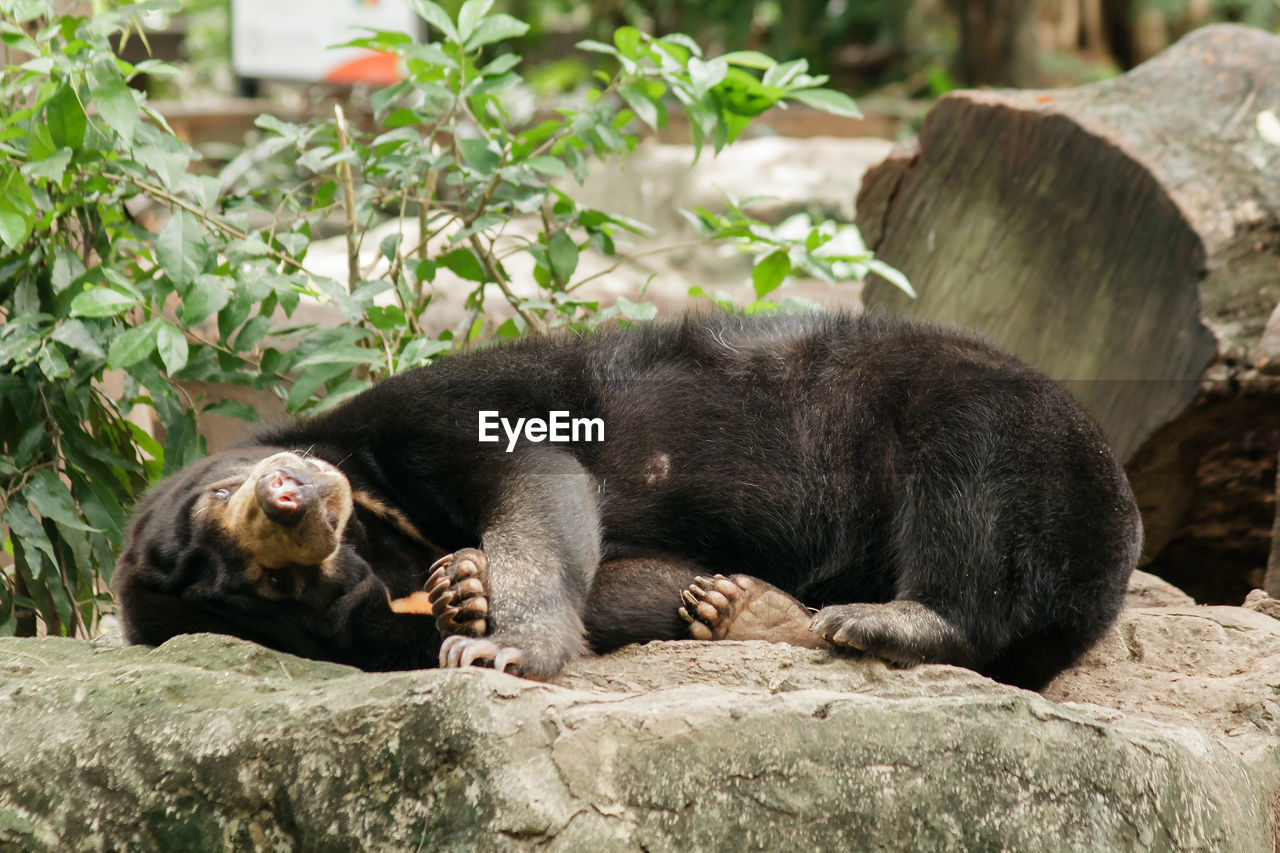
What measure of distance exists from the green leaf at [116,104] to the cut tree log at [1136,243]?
3318mm

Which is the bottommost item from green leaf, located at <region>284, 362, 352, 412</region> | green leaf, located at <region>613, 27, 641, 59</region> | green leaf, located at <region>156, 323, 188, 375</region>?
green leaf, located at <region>284, 362, 352, 412</region>

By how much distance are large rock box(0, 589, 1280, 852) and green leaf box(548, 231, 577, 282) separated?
2.44 metres

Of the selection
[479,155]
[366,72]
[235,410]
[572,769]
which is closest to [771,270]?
[479,155]

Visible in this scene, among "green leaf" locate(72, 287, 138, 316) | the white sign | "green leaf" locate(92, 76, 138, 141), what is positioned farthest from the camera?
the white sign

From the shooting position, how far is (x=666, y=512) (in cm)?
333

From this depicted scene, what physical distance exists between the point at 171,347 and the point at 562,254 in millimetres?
1553

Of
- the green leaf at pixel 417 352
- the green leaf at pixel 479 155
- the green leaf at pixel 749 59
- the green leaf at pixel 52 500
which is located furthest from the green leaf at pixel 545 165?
the green leaf at pixel 52 500

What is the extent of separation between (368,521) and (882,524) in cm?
130

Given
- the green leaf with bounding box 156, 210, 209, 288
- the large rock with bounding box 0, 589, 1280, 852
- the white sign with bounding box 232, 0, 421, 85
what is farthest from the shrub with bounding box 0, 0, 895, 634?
the white sign with bounding box 232, 0, 421, 85

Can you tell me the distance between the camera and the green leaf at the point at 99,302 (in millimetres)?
3432

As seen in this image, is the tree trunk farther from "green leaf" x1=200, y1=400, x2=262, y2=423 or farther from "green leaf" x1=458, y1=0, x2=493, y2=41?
"green leaf" x1=200, y1=400, x2=262, y2=423

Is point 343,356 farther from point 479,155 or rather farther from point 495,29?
point 495,29

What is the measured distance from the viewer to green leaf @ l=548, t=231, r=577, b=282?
15.2ft

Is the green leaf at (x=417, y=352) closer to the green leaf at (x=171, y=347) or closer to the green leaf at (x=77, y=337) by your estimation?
the green leaf at (x=171, y=347)
